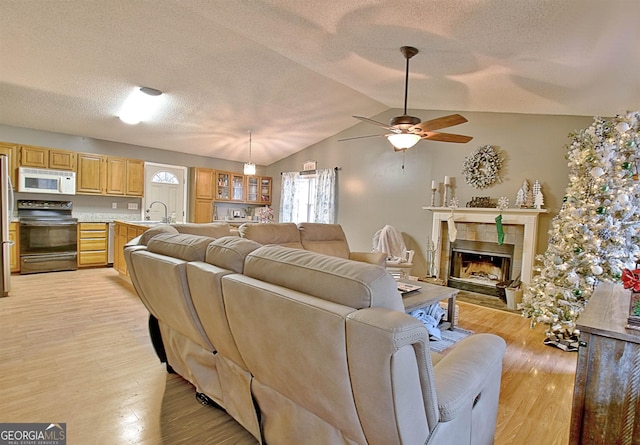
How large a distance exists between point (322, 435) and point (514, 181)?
4539 mm

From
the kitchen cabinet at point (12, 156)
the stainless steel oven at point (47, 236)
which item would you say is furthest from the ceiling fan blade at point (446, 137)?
the kitchen cabinet at point (12, 156)

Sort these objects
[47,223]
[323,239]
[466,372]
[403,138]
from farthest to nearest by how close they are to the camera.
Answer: [47,223] → [323,239] → [403,138] → [466,372]

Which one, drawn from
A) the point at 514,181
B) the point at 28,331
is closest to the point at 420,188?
the point at 514,181

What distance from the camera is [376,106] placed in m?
5.83

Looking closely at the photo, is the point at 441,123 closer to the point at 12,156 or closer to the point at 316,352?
the point at 316,352

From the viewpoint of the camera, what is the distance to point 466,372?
4.14ft

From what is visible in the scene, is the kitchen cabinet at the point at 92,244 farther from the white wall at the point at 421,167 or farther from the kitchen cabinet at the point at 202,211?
the white wall at the point at 421,167

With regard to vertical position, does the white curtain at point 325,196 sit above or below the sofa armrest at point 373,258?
above

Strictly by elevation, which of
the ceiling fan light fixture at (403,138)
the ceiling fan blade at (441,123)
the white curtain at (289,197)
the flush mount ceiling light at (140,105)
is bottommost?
the white curtain at (289,197)

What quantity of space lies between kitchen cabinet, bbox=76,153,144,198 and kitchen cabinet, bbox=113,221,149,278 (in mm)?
1042

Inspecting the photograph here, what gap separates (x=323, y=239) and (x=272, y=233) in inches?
31.0

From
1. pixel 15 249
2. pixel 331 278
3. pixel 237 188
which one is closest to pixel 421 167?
pixel 237 188

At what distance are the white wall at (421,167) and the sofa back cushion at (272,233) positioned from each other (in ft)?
8.24

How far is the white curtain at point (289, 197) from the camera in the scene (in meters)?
7.79
